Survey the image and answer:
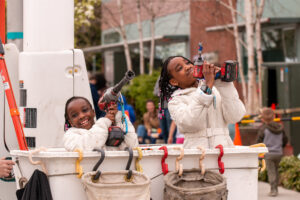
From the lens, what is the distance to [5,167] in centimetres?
351

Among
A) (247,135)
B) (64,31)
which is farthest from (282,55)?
(64,31)

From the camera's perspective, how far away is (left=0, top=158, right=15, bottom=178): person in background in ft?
11.5

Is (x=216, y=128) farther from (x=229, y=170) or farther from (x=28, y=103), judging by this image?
(x=28, y=103)

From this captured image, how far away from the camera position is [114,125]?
3.40 metres

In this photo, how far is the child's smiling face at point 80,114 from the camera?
3682 mm

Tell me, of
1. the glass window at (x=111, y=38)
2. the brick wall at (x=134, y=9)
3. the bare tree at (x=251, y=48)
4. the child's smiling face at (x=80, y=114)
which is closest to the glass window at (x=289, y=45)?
the bare tree at (x=251, y=48)

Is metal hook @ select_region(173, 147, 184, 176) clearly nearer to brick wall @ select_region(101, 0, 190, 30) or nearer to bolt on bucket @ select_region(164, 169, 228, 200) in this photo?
bolt on bucket @ select_region(164, 169, 228, 200)

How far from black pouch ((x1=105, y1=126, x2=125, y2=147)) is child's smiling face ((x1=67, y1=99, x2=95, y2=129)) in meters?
0.51

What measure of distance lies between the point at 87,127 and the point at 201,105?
34.2 inches

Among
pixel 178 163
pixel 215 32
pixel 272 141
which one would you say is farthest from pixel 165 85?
pixel 215 32

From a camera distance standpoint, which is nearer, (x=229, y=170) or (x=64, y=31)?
(x=229, y=170)

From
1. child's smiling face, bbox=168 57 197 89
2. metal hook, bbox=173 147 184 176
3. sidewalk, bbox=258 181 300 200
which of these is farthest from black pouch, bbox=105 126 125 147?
sidewalk, bbox=258 181 300 200

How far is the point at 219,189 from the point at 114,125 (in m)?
0.84

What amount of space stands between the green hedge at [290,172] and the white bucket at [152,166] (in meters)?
6.45
